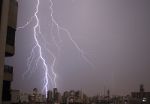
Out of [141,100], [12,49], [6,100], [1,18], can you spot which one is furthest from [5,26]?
[141,100]

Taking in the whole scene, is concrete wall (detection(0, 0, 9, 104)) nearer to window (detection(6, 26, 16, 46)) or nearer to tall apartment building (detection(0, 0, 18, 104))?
Answer: tall apartment building (detection(0, 0, 18, 104))

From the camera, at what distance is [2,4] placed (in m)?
23.3

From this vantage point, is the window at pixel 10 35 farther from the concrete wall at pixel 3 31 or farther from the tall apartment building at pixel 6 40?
the concrete wall at pixel 3 31

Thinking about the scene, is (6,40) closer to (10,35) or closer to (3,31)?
(10,35)

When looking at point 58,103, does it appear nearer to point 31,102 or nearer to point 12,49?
point 31,102

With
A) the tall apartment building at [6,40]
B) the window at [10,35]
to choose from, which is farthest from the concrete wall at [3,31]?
the window at [10,35]

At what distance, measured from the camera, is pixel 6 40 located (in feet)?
81.8

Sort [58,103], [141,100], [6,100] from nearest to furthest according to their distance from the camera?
[6,100], [58,103], [141,100]

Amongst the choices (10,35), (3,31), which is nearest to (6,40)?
(10,35)

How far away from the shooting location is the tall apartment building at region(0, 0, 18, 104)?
23078 millimetres

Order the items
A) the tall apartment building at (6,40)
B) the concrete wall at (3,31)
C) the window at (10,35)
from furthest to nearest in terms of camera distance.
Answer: the window at (10,35)
the tall apartment building at (6,40)
the concrete wall at (3,31)

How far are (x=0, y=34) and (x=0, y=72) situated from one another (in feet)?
8.33

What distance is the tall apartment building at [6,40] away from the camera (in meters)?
23.1

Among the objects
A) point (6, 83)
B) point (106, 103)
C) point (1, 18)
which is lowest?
point (106, 103)
